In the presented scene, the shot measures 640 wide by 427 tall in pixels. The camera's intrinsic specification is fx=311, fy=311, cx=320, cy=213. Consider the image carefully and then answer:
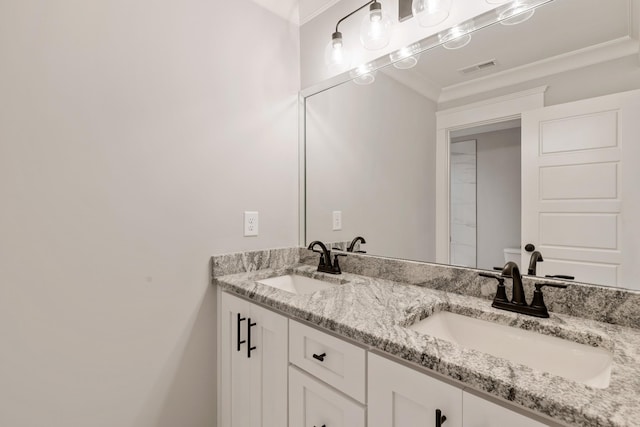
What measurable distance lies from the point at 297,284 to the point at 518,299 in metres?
0.99

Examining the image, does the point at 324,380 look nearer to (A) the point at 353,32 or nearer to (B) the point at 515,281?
(B) the point at 515,281

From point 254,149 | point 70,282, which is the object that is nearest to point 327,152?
point 254,149

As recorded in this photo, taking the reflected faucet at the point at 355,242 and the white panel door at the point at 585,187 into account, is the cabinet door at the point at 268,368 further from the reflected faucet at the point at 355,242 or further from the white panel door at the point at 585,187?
the white panel door at the point at 585,187

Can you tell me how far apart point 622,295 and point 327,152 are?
4.43ft

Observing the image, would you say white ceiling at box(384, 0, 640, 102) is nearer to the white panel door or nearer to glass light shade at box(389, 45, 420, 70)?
glass light shade at box(389, 45, 420, 70)

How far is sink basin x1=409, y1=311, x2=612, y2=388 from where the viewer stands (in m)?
0.77

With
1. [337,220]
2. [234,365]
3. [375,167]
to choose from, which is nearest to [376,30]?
[375,167]

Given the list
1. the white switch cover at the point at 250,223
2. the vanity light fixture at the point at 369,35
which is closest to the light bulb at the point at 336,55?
the vanity light fixture at the point at 369,35

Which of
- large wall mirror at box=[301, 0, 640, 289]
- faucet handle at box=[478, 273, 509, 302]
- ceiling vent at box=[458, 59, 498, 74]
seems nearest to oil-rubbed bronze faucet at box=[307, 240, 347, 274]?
large wall mirror at box=[301, 0, 640, 289]

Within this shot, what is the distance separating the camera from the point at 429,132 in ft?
4.42

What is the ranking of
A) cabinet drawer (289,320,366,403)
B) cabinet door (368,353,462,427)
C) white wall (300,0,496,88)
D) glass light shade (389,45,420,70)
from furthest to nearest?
glass light shade (389,45,420,70) → white wall (300,0,496,88) → cabinet drawer (289,320,366,403) → cabinet door (368,353,462,427)

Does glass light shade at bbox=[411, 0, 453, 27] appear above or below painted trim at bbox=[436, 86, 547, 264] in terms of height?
above

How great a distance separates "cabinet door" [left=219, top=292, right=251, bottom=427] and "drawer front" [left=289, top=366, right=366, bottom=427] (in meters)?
0.30

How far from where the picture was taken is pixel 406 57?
1388 mm
